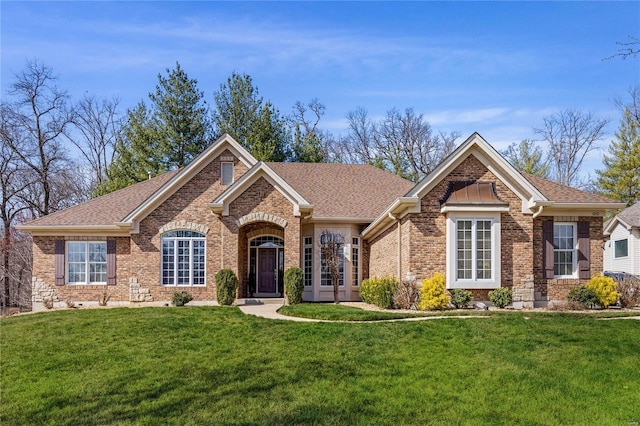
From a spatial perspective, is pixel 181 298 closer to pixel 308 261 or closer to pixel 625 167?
pixel 308 261

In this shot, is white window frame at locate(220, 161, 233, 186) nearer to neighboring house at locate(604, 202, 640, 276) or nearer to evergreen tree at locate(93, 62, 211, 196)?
evergreen tree at locate(93, 62, 211, 196)

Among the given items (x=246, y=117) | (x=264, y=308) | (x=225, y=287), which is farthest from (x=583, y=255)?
(x=246, y=117)

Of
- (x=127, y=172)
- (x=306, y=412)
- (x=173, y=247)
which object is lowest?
(x=306, y=412)

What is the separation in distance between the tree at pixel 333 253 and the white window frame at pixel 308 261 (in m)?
0.55

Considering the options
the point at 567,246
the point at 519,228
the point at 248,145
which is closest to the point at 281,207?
the point at 519,228

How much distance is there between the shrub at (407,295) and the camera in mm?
17219

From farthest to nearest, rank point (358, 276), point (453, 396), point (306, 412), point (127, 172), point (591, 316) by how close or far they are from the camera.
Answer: point (127, 172) → point (358, 276) → point (591, 316) → point (453, 396) → point (306, 412)

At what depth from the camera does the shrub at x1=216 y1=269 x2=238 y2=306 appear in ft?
64.5

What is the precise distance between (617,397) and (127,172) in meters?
29.9

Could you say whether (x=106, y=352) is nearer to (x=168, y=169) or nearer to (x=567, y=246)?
(x=567, y=246)

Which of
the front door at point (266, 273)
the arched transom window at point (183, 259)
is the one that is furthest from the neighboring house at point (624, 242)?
the arched transom window at point (183, 259)

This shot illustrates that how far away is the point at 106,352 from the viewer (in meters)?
11.9

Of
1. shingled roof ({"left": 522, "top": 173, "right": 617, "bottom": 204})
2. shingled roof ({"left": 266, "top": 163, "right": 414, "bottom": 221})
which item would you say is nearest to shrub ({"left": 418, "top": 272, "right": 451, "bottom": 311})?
shingled roof ({"left": 522, "top": 173, "right": 617, "bottom": 204})

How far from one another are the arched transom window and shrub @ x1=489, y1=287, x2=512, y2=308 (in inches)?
388
